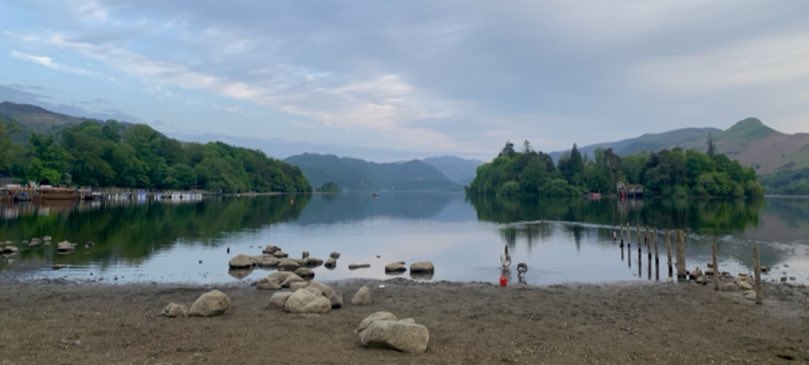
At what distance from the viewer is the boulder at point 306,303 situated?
21.4 metres

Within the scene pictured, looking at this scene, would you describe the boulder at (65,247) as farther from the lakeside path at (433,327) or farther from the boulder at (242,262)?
the lakeside path at (433,327)

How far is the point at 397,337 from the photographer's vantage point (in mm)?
15531

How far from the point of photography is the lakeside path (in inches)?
596

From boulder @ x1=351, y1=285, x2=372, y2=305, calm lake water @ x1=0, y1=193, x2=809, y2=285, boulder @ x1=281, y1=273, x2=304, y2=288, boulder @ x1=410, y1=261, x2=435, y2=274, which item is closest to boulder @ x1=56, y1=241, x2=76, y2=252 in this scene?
calm lake water @ x1=0, y1=193, x2=809, y2=285

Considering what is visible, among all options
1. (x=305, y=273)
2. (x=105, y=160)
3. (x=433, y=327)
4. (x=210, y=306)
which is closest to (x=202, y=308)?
(x=210, y=306)

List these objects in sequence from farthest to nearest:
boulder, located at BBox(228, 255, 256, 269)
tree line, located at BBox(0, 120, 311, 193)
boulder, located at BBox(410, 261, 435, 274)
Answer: tree line, located at BBox(0, 120, 311, 193), boulder, located at BBox(410, 261, 435, 274), boulder, located at BBox(228, 255, 256, 269)

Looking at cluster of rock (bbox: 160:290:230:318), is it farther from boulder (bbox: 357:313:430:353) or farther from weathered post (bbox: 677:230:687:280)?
weathered post (bbox: 677:230:687:280)

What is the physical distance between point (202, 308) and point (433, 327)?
8.76 metres

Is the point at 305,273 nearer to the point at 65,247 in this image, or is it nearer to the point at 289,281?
the point at 289,281

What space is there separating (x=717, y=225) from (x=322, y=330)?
243 feet

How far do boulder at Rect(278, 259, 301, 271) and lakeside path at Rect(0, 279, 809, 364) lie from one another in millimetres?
9522

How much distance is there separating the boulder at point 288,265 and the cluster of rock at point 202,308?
1687 cm

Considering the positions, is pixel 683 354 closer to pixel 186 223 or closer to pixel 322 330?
pixel 322 330

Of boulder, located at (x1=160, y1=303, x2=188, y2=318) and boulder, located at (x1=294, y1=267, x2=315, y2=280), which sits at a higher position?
boulder, located at (x1=160, y1=303, x2=188, y2=318)
